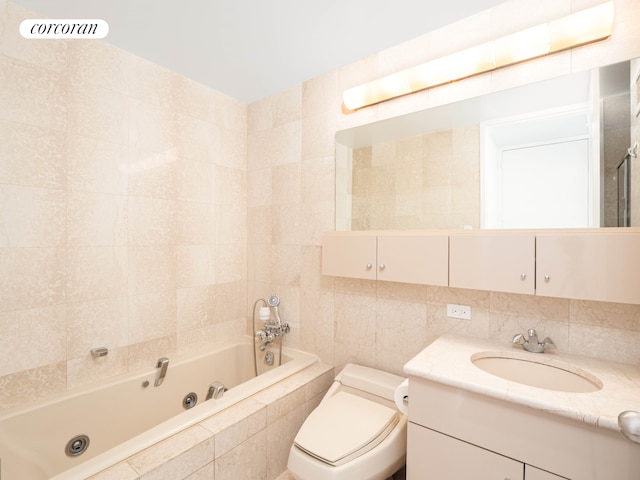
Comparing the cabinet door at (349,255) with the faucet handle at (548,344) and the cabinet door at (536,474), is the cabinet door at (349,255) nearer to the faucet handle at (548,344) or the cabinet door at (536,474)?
the faucet handle at (548,344)

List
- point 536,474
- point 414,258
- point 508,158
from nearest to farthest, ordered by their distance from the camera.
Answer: point 536,474
point 508,158
point 414,258

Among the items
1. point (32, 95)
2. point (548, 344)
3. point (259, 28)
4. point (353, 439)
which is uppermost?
point (259, 28)

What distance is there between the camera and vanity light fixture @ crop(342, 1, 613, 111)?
1198 millimetres

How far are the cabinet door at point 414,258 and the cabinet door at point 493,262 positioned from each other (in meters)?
0.05

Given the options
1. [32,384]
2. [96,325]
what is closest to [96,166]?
[96,325]

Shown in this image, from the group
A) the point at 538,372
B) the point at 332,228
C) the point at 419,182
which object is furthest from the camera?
the point at 332,228

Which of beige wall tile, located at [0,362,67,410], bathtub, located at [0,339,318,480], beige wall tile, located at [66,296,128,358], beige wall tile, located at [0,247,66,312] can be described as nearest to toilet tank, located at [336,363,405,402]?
bathtub, located at [0,339,318,480]

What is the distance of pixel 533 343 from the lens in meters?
1.28

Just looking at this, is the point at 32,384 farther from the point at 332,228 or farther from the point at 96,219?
the point at 332,228

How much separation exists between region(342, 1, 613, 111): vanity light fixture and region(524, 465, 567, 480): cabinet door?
5.27 ft

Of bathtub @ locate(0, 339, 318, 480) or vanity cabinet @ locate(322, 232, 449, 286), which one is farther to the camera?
vanity cabinet @ locate(322, 232, 449, 286)

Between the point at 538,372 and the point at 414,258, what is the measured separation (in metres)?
0.68

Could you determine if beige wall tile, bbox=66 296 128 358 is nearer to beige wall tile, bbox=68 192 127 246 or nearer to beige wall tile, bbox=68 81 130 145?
beige wall tile, bbox=68 192 127 246

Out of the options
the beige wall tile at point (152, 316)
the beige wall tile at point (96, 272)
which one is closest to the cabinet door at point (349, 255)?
the beige wall tile at point (152, 316)
